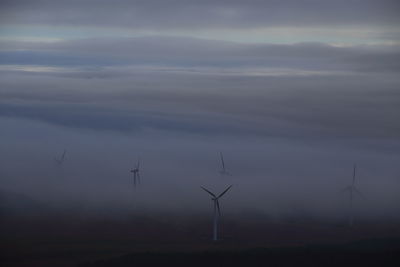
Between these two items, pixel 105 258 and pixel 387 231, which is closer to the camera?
pixel 105 258

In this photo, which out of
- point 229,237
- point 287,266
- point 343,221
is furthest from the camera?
point 343,221

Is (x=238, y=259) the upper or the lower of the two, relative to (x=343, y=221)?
lower

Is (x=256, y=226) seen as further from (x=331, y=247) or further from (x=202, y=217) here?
(x=331, y=247)

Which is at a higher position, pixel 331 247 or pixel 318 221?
pixel 318 221

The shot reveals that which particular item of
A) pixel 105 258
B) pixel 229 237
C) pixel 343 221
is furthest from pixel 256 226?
pixel 105 258

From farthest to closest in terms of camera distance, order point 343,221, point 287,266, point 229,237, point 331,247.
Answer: point 343,221, point 229,237, point 331,247, point 287,266

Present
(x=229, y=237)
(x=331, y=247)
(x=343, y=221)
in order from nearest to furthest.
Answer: (x=331, y=247) < (x=229, y=237) < (x=343, y=221)

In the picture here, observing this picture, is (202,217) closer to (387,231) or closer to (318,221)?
(318,221)

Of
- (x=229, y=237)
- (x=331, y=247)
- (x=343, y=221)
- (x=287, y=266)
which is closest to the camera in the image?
(x=287, y=266)

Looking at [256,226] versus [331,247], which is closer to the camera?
[331,247]
